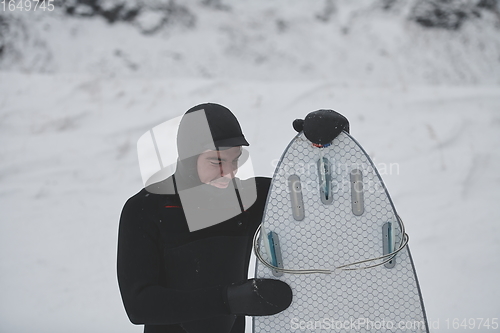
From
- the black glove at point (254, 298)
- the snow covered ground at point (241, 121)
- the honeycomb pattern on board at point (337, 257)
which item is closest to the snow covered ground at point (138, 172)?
the snow covered ground at point (241, 121)

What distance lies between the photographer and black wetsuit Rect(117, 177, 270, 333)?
3.70 feet

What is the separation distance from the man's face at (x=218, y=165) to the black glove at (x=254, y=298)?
0.27 metres

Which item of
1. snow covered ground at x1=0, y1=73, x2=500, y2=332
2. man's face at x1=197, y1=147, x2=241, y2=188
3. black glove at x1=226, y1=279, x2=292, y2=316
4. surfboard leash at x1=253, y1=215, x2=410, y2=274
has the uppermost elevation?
man's face at x1=197, y1=147, x2=241, y2=188

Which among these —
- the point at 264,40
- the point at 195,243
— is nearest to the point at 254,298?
the point at 195,243

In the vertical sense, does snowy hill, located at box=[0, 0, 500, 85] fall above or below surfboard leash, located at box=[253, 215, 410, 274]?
below

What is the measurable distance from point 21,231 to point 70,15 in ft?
6.37

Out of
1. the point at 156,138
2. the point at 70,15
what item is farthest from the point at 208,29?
the point at 156,138

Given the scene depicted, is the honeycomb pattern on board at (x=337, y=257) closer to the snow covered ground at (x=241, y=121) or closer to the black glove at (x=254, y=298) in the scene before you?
the black glove at (x=254, y=298)

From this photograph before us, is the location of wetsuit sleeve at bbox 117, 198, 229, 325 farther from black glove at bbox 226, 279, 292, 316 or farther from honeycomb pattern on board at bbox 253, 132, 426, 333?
honeycomb pattern on board at bbox 253, 132, 426, 333

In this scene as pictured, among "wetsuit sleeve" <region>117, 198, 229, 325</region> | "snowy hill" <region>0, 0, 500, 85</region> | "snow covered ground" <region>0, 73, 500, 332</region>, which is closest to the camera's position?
"wetsuit sleeve" <region>117, 198, 229, 325</region>

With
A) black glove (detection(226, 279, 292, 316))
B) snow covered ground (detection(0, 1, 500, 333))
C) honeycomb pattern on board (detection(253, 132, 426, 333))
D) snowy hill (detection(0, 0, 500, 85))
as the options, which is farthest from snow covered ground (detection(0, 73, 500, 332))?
black glove (detection(226, 279, 292, 316))

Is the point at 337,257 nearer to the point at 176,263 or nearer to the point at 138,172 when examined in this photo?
the point at 176,263

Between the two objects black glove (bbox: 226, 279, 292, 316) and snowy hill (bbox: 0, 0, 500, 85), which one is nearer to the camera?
black glove (bbox: 226, 279, 292, 316)

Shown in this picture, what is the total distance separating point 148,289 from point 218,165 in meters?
0.34
